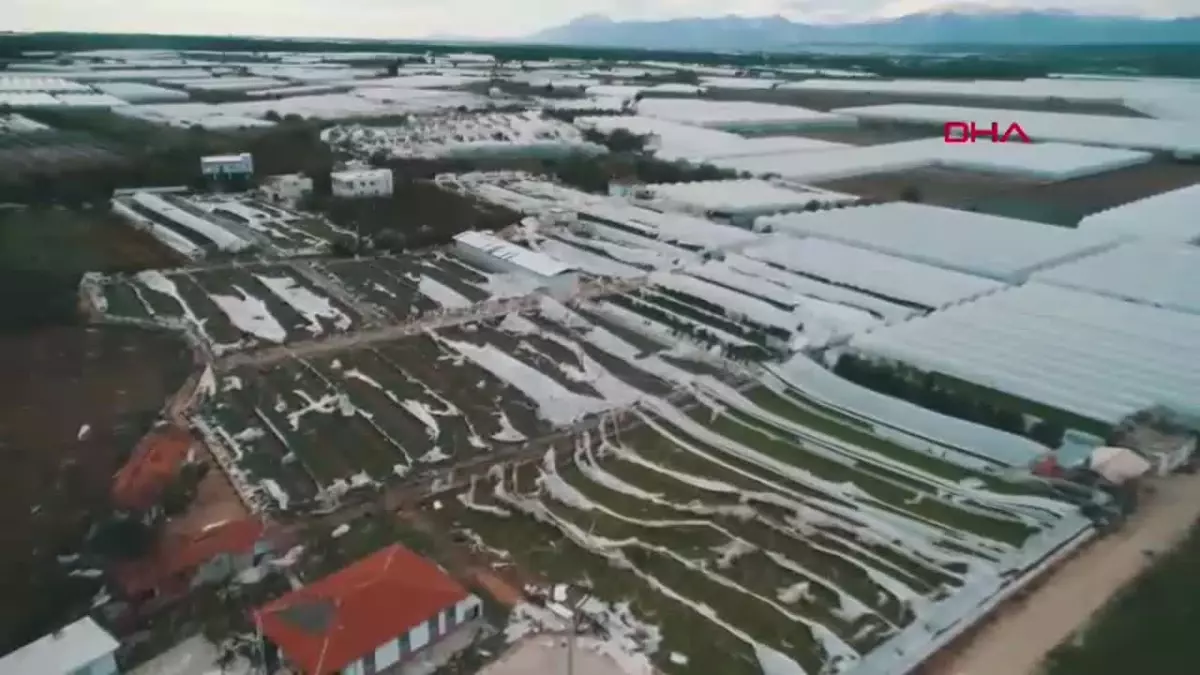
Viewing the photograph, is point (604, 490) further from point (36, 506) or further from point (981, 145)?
point (981, 145)

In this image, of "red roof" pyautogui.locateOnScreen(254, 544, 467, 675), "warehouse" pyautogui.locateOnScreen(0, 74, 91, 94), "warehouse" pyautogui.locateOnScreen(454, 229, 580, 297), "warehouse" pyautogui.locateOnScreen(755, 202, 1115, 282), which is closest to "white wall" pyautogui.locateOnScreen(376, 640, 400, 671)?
"red roof" pyautogui.locateOnScreen(254, 544, 467, 675)

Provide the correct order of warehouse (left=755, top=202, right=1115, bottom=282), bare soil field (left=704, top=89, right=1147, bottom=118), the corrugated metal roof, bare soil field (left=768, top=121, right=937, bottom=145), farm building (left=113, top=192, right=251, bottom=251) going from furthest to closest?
bare soil field (left=704, top=89, right=1147, bottom=118) < bare soil field (left=768, top=121, right=937, bottom=145) < farm building (left=113, top=192, right=251, bottom=251) < warehouse (left=755, top=202, right=1115, bottom=282) < the corrugated metal roof

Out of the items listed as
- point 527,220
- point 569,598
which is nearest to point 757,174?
point 527,220

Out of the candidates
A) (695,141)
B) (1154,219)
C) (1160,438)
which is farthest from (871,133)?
(1160,438)

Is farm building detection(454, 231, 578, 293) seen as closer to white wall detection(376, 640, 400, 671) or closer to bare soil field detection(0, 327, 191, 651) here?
bare soil field detection(0, 327, 191, 651)

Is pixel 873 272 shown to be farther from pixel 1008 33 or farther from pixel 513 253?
→ pixel 1008 33

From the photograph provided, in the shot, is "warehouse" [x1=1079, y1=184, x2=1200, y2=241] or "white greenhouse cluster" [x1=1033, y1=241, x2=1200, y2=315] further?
"warehouse" [x1=1079, y1=184, x2=1200, y2=241]

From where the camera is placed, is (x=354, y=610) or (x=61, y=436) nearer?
(x=354, y=610)

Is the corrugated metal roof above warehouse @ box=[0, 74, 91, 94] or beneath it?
beneath

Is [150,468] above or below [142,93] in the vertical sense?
below
